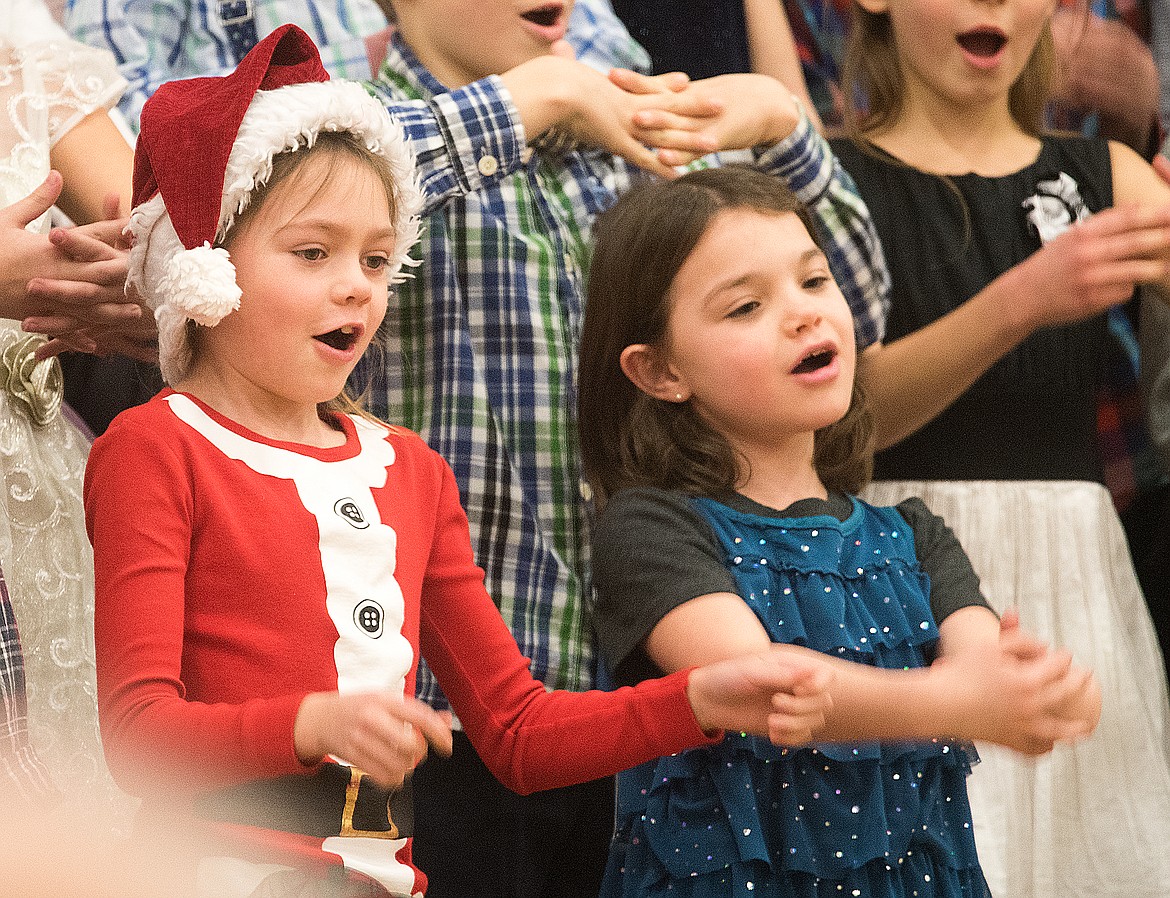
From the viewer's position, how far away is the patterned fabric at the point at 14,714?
49.8 inches

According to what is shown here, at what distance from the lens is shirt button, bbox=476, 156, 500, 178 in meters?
1.68

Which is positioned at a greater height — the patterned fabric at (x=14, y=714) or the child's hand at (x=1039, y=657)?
the child's hand at (x=1039, y=657)

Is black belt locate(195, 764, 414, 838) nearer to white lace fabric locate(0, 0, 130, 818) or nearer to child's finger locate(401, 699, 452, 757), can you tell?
child's finger locate(401, 699, 452, 757)

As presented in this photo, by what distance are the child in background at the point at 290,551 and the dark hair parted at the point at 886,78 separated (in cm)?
118

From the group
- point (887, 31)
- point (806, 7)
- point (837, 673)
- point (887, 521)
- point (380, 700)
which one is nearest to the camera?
point (380, 700)

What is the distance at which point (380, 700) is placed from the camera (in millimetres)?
1017

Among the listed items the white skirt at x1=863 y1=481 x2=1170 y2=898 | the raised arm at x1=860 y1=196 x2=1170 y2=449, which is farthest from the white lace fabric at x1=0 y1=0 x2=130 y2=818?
the white skirt at x1=863 y1=481 x2=1170 y2=898

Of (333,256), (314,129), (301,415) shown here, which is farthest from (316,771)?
(314,129)

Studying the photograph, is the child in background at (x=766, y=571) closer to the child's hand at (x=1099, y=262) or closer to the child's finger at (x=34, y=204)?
the child's hand at (x=1099, y=262)

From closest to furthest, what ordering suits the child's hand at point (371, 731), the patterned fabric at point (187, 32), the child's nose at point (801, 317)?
the child's hand at point (371, 731) → the child's nose at point (801, 317) → the patterned fabric at point (187, 32)

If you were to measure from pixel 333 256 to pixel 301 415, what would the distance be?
13 centimetres

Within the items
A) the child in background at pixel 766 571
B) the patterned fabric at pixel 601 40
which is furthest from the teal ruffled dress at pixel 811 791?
the patterned fabric at pixel 601 40

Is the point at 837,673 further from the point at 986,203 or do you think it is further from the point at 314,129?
the point at 986,203

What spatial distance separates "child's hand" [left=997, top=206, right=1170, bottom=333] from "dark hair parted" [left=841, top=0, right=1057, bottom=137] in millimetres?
532
